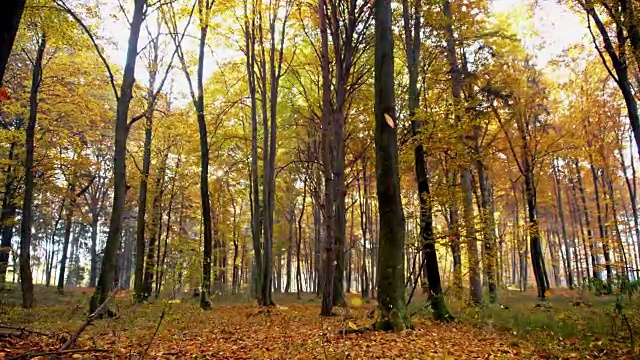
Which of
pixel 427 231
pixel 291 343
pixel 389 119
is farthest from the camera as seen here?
pixel 427 231

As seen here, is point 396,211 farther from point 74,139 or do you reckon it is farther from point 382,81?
point 74,139

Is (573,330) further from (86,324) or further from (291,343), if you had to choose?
(86,324)

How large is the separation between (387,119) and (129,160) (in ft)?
60.0

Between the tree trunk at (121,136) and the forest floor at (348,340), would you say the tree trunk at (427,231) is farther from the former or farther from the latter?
the tree trunk at (121,136)

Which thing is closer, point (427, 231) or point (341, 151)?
point (427, 231)

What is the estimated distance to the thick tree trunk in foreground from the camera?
7102mm

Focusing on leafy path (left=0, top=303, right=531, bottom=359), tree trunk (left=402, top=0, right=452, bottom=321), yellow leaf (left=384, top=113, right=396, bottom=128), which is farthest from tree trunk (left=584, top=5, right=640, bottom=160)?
leafy path (left=0, top=303, right=531, bottom=359)

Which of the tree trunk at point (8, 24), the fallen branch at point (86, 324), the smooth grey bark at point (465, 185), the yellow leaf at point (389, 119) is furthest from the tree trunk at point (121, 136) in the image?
the smooth grey bark at point (465, 185)

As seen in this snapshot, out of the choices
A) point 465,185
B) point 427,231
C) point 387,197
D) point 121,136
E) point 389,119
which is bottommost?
point 427,231

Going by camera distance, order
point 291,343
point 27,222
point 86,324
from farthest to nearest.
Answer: point 27,222
point 291,343
point 86,324

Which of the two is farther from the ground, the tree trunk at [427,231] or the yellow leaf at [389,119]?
the yellow leaf at [389,119]

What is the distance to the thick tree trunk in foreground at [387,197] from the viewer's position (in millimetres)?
7102

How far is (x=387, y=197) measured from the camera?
7445mm

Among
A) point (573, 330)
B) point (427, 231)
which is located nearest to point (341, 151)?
point (427, 231)
